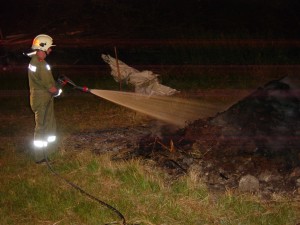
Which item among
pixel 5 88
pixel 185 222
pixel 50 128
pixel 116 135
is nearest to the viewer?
pixel 185 222

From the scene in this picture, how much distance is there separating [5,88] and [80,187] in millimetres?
6841

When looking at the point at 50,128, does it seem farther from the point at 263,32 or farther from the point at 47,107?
the point at 263,32

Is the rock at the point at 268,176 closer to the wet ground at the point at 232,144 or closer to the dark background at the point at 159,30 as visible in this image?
the wet ground at the point at 232,144

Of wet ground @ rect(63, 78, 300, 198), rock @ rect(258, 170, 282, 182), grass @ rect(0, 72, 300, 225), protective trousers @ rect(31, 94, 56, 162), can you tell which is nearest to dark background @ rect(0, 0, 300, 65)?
wet ground @ rect(63, 78, 300, 198)

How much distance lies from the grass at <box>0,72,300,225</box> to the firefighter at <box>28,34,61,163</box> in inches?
13.2

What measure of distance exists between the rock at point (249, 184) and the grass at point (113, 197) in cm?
Answer: 22

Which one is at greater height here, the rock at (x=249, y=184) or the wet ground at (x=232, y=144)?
the wet ground at (x=232, y=144)

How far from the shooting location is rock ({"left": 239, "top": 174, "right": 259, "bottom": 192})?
16.1 feet

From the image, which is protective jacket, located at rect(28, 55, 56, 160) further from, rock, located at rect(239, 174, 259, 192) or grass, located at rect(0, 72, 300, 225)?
rock, located at rect(239, 174, 259, 192)

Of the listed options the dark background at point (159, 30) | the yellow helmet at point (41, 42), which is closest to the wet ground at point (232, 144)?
the yellow helmet at point (41, 42)

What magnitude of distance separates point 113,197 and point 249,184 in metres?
1.85

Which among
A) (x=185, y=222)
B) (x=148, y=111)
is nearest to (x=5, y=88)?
(x=148, y=111)

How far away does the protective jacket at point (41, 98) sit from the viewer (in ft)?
18.4

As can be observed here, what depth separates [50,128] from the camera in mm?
6137
